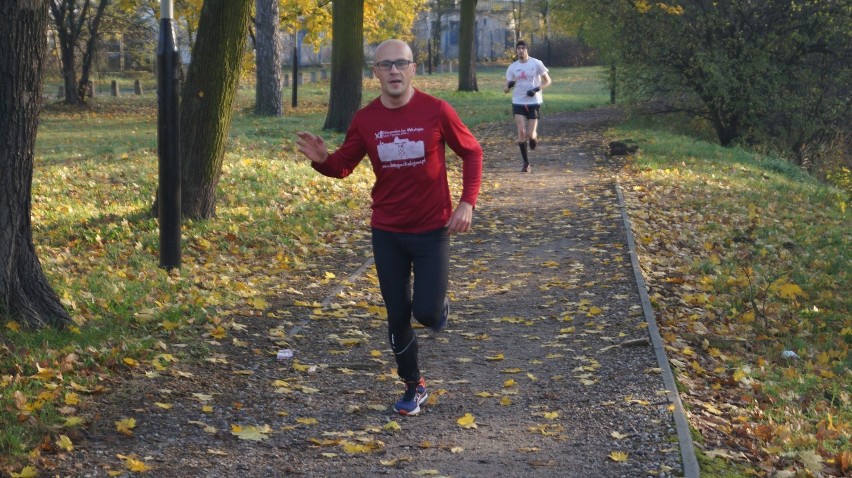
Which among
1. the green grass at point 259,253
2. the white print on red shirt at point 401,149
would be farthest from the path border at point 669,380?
the white print on red shirt at point 401,149

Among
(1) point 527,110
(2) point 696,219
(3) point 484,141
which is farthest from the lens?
(3) point 484,141

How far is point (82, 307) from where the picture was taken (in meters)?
8.08

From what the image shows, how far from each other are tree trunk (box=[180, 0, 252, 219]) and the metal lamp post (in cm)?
228

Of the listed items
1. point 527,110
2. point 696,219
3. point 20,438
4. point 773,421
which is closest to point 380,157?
point 20,438

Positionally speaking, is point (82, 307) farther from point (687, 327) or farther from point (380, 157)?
point (687, 327)

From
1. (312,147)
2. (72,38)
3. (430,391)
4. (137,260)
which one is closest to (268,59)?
(72,38)

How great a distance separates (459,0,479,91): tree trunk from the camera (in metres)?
39.9

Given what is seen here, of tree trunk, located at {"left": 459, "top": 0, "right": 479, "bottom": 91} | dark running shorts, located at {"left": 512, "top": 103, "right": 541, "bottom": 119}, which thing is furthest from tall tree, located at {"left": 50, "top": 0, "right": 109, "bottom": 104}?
dark running shorts, located at {"left": 512, "top": 103, "right": 541, "bottom": 119}

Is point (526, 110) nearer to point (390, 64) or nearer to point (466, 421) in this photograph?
point (466, 421)

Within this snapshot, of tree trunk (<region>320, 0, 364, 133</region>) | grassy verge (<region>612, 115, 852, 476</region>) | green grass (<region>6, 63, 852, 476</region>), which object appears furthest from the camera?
tree trunk (<region>320, 0, 364, 133</region>)

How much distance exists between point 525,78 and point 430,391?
1199 cm

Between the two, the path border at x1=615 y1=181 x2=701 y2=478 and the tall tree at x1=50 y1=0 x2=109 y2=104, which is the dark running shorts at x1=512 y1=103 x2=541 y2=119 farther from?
the tall tree at x1=50 y1=0 x2=109 y2=104

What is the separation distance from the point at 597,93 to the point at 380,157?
140ft

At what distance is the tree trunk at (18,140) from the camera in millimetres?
6941
